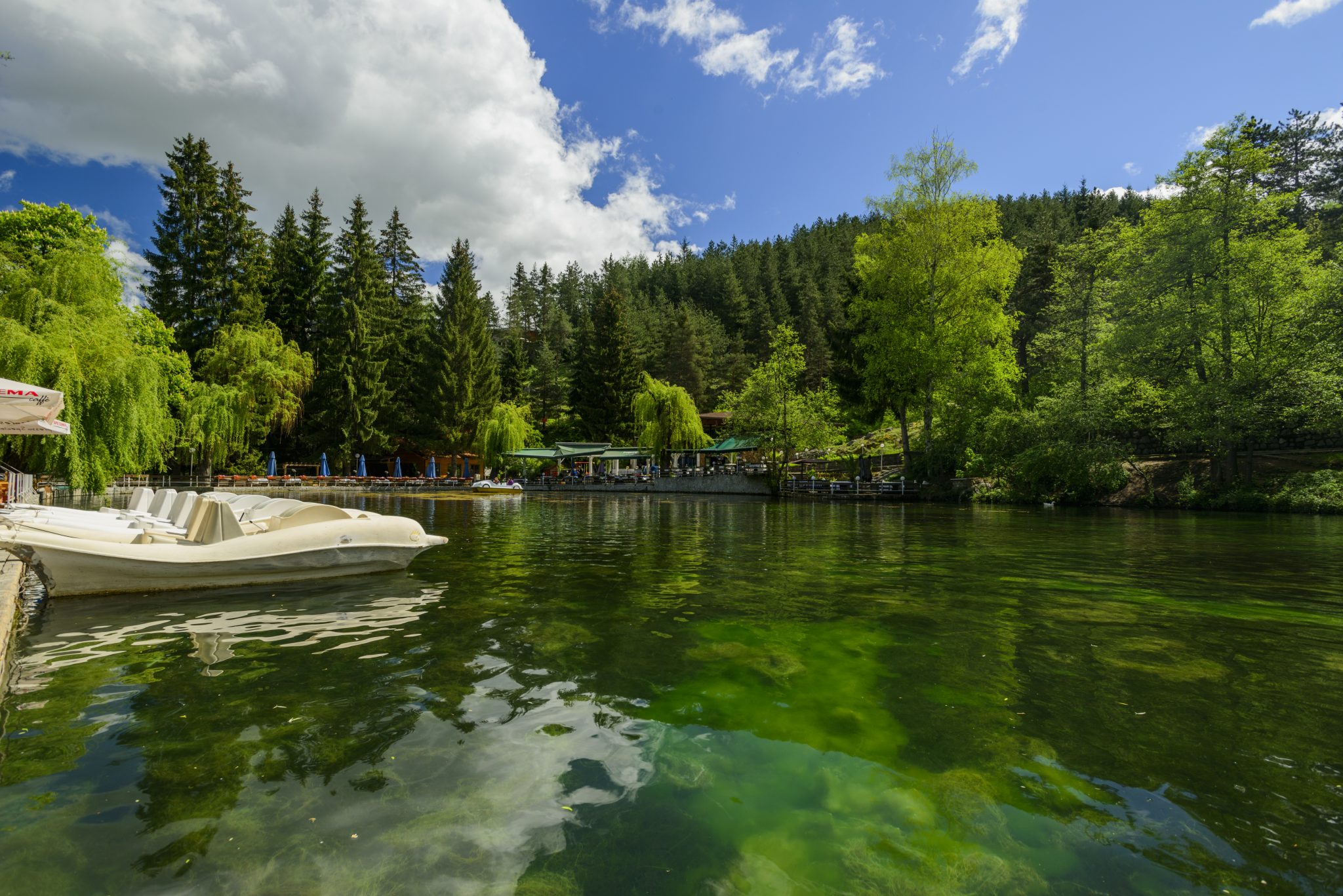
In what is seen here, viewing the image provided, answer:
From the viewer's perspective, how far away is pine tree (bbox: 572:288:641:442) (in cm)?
5388

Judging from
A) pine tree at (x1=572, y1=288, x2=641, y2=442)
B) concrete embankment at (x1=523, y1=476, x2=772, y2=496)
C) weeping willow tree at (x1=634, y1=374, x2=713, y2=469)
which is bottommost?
concrete embankment at (x1=523, y1=476, x2=772, y2=496)

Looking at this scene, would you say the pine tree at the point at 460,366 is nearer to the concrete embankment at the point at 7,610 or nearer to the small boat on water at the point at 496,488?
the small boat on water at the point at 496,488

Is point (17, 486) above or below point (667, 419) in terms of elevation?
below

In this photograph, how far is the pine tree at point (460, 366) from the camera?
1976 inches

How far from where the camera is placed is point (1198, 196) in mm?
24078

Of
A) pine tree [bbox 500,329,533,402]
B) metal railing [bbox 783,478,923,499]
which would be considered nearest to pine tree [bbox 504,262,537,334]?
pine tree [bbox 500,329,533,402]

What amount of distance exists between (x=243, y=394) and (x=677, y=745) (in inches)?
1624

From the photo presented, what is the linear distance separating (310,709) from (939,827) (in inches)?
143

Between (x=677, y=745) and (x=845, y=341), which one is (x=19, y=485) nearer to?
(x=677, y=745)

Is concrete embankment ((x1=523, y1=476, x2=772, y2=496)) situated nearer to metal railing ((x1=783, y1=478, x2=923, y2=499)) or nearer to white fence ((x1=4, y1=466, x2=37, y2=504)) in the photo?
metal railing ((x1=783, y1=478, x2=923, y2=499))

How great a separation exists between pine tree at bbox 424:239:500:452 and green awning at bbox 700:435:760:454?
2070 cm

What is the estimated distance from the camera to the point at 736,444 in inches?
1556

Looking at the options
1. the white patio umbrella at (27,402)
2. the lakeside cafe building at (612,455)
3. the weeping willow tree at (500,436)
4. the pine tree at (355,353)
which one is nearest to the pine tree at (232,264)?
the pine tree at (355,353)

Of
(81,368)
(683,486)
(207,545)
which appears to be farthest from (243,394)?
(207,545)
